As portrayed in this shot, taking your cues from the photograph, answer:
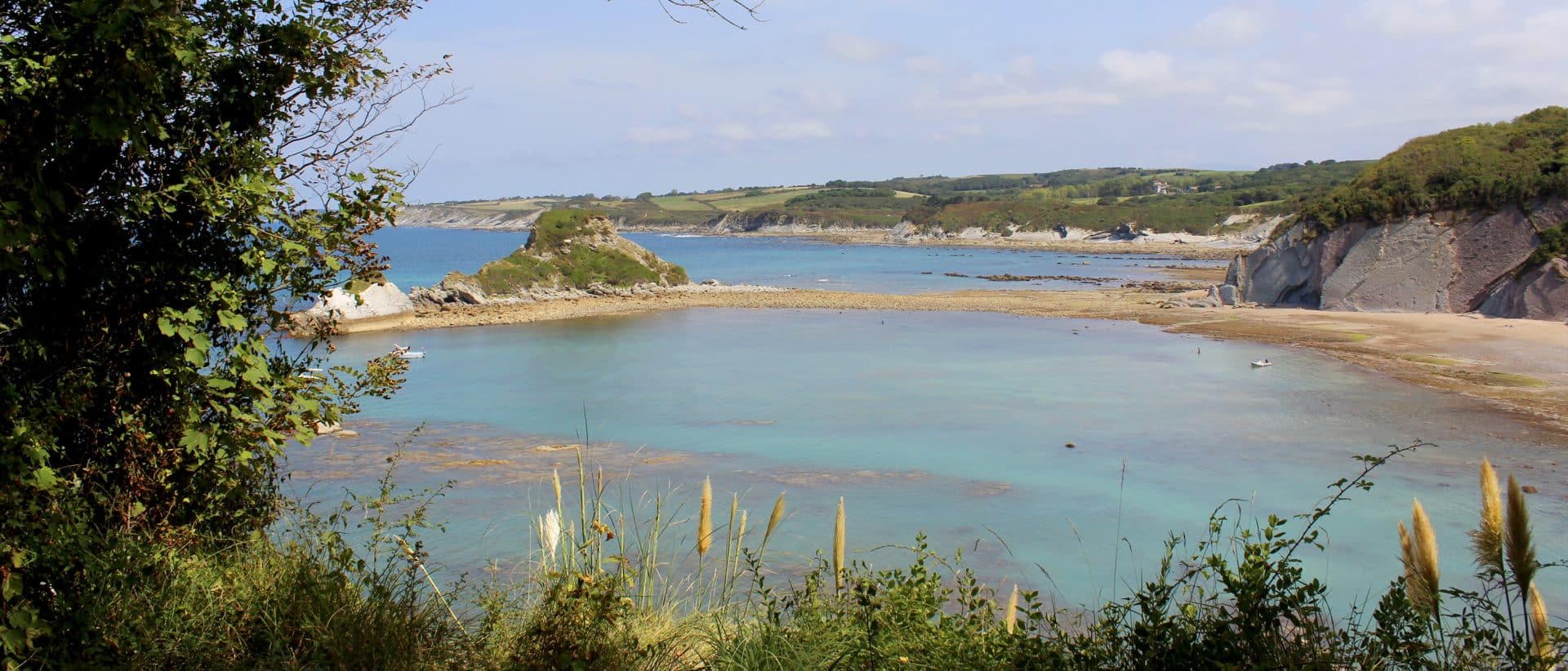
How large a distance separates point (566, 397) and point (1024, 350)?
44.3ft

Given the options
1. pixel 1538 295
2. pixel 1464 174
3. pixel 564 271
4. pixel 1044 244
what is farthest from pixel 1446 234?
pixel 1044 244

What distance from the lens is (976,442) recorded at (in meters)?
16.8

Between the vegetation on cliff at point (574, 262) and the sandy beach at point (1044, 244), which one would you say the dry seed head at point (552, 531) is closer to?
the vegetation on cliff at point (574, 262)

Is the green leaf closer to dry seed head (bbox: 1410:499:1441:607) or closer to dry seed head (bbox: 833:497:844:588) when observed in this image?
dry seed head (bbox: 833:497:844:588)

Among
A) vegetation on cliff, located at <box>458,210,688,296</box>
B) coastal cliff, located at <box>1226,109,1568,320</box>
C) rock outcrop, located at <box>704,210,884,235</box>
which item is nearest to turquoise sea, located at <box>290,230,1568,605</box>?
coastal cliff, located at <box>1226,109,1568,320</box>

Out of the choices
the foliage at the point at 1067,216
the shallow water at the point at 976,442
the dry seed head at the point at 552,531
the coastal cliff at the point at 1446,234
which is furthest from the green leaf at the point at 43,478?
the foliage at the point at 1067,216

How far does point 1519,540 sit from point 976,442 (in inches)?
543

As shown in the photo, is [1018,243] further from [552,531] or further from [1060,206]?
[552,531]

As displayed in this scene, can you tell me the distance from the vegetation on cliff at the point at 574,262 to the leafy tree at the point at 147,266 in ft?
125

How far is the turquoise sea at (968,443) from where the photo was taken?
11.2m

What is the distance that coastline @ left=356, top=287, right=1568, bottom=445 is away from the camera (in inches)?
829

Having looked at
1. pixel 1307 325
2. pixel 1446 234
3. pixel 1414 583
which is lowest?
pixel 1307 325

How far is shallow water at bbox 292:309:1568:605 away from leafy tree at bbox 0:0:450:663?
13.7ft

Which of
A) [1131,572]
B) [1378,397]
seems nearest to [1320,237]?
[1378,397]
